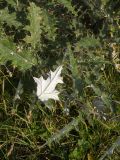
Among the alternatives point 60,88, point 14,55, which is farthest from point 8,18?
point 60,88

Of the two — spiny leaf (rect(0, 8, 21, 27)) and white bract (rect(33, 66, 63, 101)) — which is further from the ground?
spiny leaf (rect(0, 8, 21, 27))

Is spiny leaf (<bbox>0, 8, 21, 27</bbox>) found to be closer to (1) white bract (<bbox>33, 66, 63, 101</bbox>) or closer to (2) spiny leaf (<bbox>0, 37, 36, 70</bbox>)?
(2) spiny leaf (<bbox>0, 37, 36, 70</bbox>)

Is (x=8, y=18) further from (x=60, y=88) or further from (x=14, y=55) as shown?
(x=60, y=88)

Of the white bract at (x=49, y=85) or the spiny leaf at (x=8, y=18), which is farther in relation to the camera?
the spiny leaf at (x=8, y=18)

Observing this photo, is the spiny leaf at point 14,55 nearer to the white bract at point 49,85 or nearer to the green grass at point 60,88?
A: the green grass at point 60,88

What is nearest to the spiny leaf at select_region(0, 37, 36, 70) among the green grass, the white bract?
the green grass

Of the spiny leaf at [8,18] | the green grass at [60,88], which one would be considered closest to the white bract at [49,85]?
the green grass at [60,88]

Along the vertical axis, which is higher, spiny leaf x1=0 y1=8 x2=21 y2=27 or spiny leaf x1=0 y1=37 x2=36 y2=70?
spiny leaf x1=0 y1=8 x2=21 y2=27

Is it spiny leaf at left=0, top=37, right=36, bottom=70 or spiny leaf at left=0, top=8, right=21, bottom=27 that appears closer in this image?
spiny leaf at left=0, top=37, right=36, bottom=70
